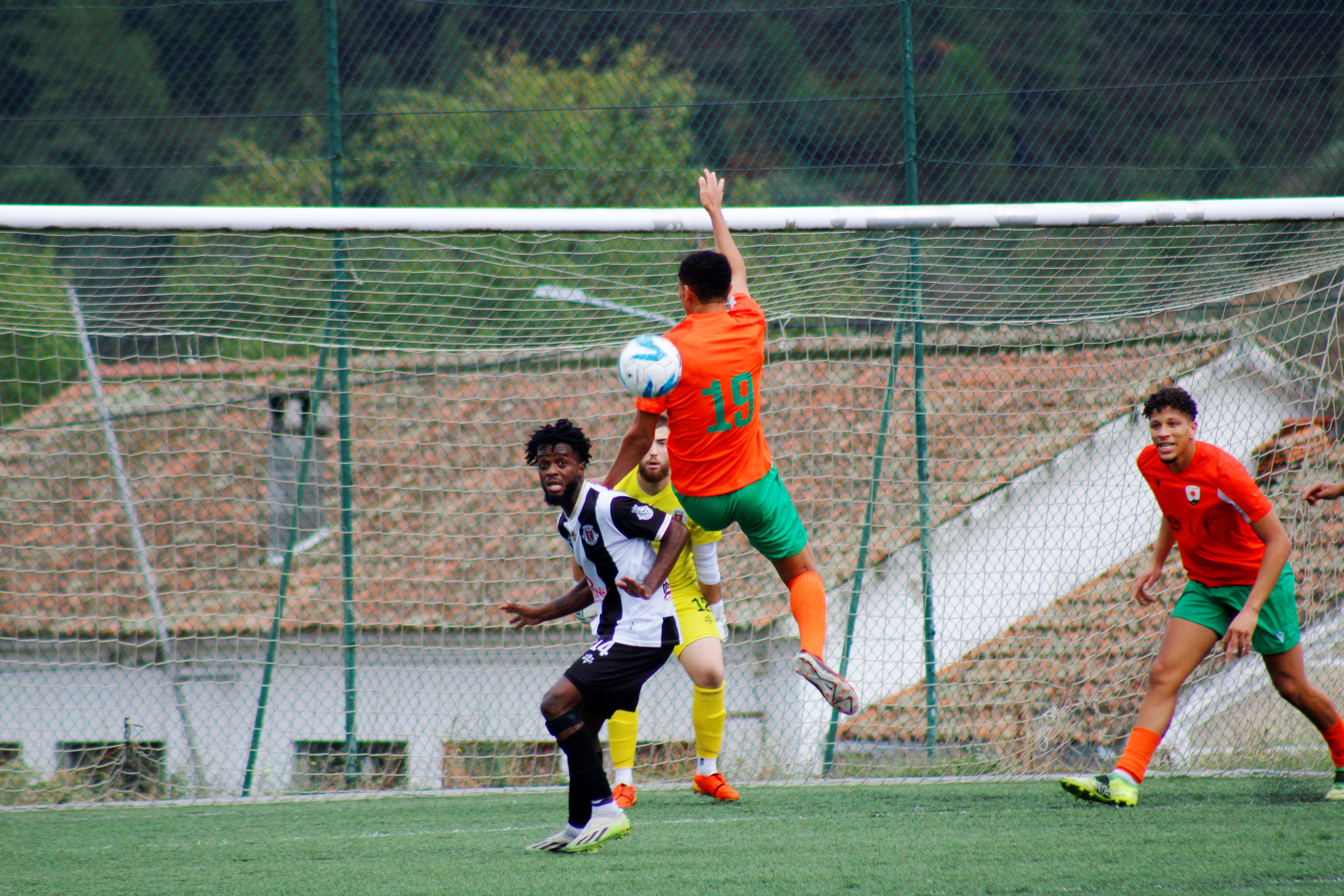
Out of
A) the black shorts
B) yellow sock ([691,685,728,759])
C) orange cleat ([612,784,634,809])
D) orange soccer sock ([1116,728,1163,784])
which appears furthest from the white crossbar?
orange cleat ([612,784,634,809])

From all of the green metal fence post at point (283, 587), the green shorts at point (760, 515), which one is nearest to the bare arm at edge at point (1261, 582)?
the green shorts at point (760, 515)

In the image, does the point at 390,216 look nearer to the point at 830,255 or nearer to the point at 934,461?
the point at 830,255

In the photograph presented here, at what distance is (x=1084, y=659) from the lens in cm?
712

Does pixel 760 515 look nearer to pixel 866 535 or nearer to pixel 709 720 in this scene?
pixel 709 720

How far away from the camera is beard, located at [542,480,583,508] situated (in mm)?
4125

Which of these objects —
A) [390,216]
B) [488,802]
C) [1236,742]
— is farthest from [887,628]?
[390,216]

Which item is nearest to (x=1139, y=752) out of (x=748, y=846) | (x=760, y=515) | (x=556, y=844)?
(x=748, y=846)

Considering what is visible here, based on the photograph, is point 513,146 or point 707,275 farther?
point 513,146

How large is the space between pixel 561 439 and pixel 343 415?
326 centimetres

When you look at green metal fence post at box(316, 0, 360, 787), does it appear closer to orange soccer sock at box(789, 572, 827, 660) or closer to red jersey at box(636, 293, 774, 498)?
Result: red jersey at box(636, 293, 774, 498)

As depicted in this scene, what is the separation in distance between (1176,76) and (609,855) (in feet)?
26.8

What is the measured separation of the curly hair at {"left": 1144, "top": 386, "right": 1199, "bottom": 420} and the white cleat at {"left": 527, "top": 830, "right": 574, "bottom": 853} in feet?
9.53

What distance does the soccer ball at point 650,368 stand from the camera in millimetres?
3941

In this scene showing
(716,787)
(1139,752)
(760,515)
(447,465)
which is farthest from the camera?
(447,465)
